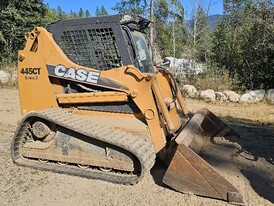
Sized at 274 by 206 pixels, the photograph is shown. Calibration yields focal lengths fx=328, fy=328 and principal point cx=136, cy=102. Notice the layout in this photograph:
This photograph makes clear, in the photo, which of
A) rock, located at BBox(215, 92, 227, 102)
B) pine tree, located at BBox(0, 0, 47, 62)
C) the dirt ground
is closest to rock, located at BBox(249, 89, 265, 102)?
rock, located at BBox(215, 92, 227, 102)

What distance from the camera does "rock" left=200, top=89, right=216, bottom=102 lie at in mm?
10094

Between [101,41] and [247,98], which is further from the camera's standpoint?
[247,98]

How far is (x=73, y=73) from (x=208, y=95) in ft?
21.9

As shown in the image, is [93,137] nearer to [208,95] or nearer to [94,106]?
[94,106]

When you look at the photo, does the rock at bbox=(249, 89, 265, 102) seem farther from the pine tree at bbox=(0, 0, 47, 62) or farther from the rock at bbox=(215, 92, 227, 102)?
the pine tree at bbox=(0, 0, 47, 62)

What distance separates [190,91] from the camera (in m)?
10.5

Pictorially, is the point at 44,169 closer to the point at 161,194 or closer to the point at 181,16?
the point at 161,194

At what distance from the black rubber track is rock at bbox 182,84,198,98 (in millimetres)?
6653

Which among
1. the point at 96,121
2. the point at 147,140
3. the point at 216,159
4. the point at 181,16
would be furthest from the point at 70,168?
the point at 181,16

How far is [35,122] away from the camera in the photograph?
4.28 metres

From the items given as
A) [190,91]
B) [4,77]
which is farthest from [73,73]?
[4,77]

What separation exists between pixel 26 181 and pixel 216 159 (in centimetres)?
257

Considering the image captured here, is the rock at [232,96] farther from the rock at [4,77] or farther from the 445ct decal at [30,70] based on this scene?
the rock at [4,77]

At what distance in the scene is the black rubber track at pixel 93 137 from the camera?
3.73m
